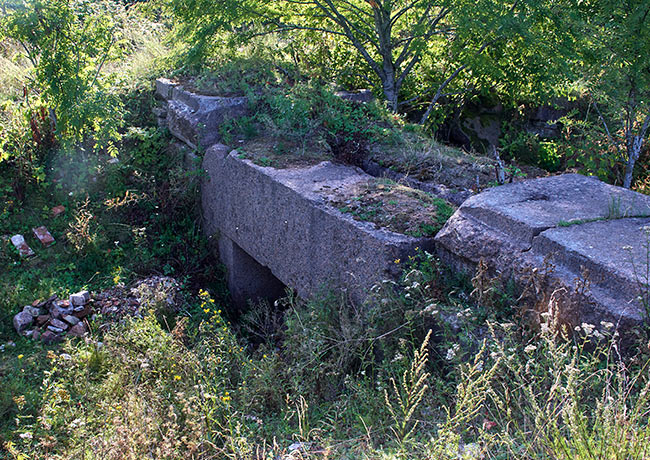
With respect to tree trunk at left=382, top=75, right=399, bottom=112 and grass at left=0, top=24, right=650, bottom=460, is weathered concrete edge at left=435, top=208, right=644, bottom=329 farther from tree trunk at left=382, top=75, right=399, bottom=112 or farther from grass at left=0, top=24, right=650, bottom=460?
tree trunk at left=382, top=75, right=399, bottom=112

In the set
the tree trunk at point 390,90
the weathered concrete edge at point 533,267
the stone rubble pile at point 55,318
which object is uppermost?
the tree trunk at point 390,90

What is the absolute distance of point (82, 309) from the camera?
179 inches

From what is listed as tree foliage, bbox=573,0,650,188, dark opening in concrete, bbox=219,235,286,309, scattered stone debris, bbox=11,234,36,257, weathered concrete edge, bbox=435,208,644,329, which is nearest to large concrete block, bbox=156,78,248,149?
dark opening in concrete, bbox=219,235,286,309

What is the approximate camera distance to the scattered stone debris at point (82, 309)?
4.33 meters

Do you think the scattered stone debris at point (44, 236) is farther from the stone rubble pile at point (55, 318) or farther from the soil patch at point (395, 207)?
the soil patch at point (395, 207)

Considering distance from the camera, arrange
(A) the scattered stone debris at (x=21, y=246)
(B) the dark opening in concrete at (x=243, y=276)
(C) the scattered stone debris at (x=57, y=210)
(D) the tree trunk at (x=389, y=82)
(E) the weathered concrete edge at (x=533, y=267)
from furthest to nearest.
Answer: (D) the tree trunk at (x=389, y=82) < (C) the scattered stone debris at (x=57, y=210) < (B) the dark opening in concrete at (x=243, y=276) < (A) the scattered stone debris at (x=21, y=246) < (E) the weathered concrete edge at (x=533, y=267)

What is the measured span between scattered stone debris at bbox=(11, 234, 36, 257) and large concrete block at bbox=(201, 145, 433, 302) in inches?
61.8

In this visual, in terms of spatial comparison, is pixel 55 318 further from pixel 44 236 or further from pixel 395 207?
pixel 395 207

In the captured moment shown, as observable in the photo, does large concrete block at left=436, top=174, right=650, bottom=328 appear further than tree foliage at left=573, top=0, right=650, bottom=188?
No

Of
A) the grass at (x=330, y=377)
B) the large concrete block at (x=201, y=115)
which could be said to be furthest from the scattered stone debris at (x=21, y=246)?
the large concrete block at (x=201, y=115)

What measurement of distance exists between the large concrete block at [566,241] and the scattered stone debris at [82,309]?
2.39m

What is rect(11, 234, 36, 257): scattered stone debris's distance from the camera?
502cm

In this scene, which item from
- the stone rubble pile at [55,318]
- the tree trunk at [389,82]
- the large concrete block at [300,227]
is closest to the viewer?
the large concrete block at [300,227]

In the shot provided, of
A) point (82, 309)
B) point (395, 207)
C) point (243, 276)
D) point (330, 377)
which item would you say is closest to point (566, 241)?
point (395, 207)
